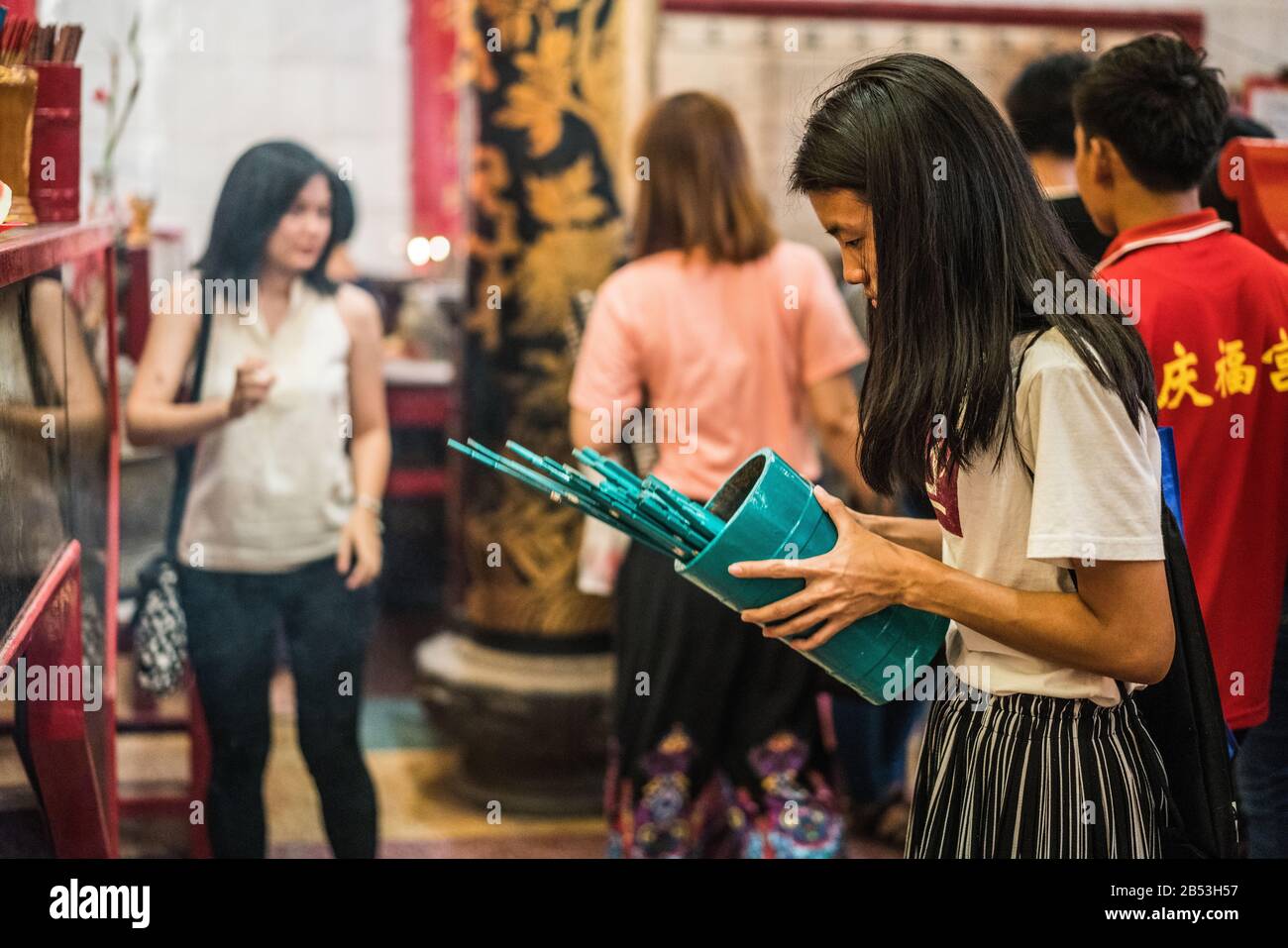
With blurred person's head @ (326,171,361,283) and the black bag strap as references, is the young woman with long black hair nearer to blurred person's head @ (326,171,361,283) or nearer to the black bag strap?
blurred person's head @ (326,171,361,283)

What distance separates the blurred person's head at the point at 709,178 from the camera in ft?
9.08

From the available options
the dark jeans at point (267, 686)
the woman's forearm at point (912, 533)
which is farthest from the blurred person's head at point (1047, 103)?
the dark jeans at point (267, 686)

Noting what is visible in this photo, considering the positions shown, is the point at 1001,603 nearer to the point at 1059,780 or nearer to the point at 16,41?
the point at 1059,780

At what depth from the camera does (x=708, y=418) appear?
277cm

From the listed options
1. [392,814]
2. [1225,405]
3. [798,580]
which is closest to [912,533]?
[798,580]

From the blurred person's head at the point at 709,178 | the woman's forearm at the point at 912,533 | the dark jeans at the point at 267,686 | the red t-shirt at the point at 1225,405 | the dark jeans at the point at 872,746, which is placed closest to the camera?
the woman's forearm at the point at 912,533

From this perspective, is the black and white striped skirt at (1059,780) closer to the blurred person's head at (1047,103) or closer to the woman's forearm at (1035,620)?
the woman's forearm at (1035,620)

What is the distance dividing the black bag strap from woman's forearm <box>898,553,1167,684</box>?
1.54 meters

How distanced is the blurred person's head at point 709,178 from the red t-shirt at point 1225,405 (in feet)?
2.97

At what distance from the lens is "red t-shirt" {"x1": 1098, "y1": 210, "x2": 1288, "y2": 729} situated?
77.1 inches

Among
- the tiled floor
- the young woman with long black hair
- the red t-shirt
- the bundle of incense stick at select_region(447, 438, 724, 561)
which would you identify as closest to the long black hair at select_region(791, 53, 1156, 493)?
the young woman with long black hair

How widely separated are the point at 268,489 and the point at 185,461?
163mm

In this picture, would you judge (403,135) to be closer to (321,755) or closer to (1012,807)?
(321,755)

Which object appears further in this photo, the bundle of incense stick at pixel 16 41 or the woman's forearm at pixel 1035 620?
the bundle of incense stick at pixel 16 41
